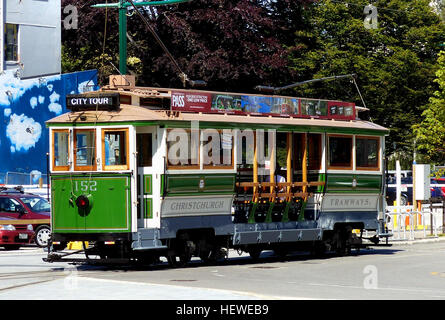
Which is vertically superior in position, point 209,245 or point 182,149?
point 182,149

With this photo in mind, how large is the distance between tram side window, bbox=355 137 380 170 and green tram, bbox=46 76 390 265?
88cm

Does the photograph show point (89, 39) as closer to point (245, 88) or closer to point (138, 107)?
point (245, 88)

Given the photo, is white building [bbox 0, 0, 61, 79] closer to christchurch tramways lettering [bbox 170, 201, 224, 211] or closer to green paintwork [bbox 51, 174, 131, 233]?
christchurch tramways lettering [bbox 170, 201, 224, 211]

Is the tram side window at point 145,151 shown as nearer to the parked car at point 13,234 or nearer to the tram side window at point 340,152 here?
the tram side window at point 340,152

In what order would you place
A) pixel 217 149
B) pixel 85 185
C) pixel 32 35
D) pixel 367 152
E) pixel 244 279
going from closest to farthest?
pixel 244 279
pixel 85 185
pixel 217 149
pixel 367 152
pixel 32 35

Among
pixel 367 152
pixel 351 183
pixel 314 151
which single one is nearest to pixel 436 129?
pixel 367 152

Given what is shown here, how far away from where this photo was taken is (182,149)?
65.9ft

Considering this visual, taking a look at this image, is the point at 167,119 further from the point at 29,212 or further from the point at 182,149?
the point at 29,212

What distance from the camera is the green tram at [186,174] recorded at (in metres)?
19.5

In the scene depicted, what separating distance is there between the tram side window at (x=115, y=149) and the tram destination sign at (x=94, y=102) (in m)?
0.47

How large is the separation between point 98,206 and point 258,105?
14.9 feet

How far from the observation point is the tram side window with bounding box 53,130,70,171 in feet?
65.5

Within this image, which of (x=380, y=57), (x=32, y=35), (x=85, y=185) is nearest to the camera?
(x=85, y=185)
